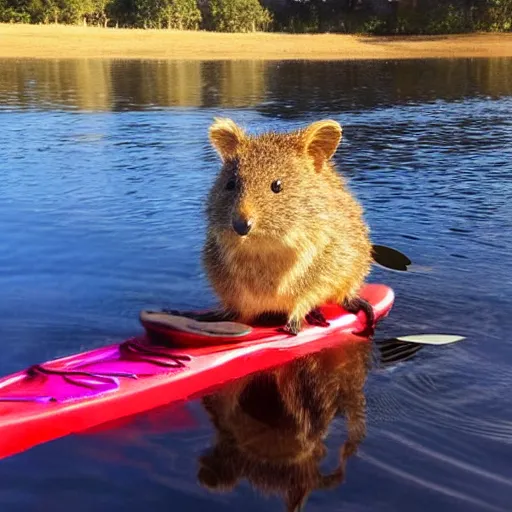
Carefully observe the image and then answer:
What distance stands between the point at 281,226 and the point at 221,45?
2086 inches

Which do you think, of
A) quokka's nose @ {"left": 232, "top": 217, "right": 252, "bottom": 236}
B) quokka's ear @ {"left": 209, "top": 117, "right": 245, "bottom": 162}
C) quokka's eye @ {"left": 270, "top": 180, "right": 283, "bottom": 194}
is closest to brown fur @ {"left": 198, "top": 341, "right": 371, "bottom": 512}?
quokka's nose @ {"left": 232, "top": 217, "right": 252, "bottom": 236}

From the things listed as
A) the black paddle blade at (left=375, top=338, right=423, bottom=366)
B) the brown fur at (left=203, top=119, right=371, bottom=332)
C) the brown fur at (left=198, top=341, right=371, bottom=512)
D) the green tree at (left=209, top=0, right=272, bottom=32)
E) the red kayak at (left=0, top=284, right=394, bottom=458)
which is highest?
the green tree at (left=209, top=0, right=272, bottom=32)

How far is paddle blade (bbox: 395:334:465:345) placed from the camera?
20.2 ft

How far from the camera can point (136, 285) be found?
767 cm

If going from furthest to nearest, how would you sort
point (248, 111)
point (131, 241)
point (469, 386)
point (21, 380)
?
point (248, 111)
point (131, 241)
point (469, 386)
point (21, 380)

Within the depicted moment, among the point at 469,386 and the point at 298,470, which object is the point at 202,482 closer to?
the point at 298,470

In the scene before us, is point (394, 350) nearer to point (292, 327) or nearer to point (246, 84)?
point (292, 327)

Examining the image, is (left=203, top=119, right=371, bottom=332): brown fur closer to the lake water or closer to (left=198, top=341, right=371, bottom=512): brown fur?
(left=198, top=341, right=371, bottom=512): brown fur

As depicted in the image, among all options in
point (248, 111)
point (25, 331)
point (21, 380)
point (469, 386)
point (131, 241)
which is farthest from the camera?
point (248, 111)

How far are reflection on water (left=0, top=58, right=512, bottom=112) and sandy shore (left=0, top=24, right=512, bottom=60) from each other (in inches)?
228

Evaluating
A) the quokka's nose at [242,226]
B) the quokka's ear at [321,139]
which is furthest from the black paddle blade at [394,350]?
the quokka's nose at [242,226]

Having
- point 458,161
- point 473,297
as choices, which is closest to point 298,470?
point 473,297

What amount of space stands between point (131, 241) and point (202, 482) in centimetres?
517

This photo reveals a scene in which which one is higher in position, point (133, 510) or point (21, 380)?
point (21, 380)
